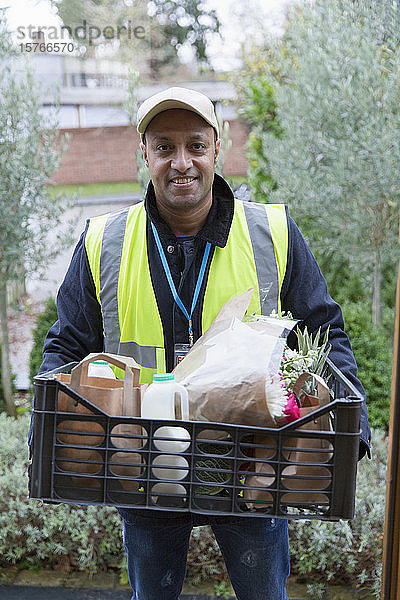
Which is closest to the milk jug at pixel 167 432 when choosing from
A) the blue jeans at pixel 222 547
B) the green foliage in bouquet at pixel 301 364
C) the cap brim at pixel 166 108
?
the green foliage in bouquet at pixel 301 364

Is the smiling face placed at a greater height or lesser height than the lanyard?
greater

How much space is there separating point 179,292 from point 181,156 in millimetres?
397

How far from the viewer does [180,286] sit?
195 centimetres

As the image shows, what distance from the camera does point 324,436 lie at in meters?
1.27

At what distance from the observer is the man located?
191 cm

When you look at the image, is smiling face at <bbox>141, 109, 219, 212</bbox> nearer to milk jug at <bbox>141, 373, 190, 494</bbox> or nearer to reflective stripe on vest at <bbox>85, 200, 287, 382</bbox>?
reflective stripe on vest at <bbox>85, 200, 287, 382</bbox>

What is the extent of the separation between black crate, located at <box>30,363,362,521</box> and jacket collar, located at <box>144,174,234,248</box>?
776mm

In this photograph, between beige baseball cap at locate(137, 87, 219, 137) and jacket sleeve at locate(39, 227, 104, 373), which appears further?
jacket sleeve at locate(39, 227, 104, 373)

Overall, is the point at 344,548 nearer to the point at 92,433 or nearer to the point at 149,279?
the point at 149,279

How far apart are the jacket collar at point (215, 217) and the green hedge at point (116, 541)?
1883 millimetres

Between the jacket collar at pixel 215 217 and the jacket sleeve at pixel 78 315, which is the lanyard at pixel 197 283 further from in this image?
the jacket sleeve at pixel 78 315

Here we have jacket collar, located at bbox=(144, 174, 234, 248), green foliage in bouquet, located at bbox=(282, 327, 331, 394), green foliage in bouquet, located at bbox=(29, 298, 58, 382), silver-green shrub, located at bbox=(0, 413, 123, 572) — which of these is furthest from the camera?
green foliage in bouquet, located at bbox=(29, 298, 58, 382)

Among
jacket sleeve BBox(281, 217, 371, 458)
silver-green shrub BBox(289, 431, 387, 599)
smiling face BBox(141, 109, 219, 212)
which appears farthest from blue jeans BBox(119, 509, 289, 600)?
silver-green shrub BBox(289, 431, 387, 599)

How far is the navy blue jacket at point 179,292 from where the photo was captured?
1.92m
